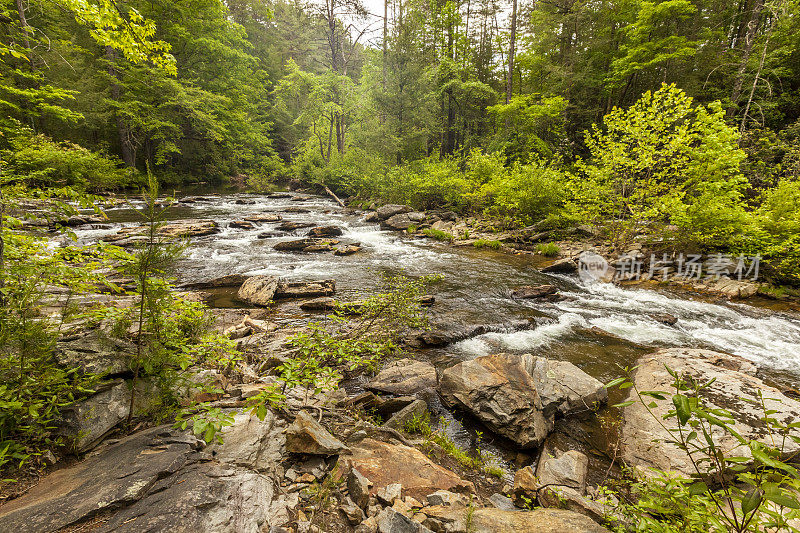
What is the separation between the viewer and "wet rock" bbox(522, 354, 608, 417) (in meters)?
4.33

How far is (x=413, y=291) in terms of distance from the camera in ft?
18.2

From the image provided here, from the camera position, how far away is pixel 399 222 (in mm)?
16688

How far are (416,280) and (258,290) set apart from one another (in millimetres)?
4293

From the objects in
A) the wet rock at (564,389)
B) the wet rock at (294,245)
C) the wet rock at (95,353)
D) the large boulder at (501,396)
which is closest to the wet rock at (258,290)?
the wet rock at (294,245)

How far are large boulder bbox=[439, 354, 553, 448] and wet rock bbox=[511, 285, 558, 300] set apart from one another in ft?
12.8

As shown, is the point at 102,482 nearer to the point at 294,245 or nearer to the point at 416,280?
the point at 416,280

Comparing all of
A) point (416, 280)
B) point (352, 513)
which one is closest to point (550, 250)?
point (416, 280)

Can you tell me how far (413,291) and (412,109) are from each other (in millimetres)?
22104

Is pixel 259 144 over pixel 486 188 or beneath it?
over

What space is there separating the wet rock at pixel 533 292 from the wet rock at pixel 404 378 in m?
4.44

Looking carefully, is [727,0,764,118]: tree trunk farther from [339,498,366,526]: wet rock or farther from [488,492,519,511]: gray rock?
[339,498,366,526]: wet rock

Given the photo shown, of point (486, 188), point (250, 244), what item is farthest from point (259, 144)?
point (486, 188)

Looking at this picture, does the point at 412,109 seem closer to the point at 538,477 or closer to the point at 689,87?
the point at 689,87

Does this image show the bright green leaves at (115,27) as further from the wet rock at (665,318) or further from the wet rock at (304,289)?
the wet rock at (665,318)
